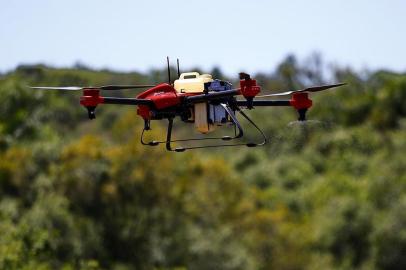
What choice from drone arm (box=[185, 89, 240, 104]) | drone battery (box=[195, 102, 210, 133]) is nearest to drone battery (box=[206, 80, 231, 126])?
drone battery (box=[195, 102, 210, 133])

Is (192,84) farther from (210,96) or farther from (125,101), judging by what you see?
(125,101)

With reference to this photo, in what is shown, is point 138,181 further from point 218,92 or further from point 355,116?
point 218,92

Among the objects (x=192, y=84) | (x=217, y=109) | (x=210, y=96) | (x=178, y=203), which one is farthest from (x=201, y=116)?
(x=178, y=203)

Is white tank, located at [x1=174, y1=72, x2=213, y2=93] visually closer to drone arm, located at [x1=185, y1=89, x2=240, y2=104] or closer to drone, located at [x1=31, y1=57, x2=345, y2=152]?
drone, located at [x1=31, y1=57, x2=345, y2=152]

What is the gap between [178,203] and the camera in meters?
86.9

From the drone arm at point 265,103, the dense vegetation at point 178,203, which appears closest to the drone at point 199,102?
the drone arm at point 265,103

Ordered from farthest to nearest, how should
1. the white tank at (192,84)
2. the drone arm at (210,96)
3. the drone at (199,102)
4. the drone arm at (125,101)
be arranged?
the white tank at (192,84) < the drone at (199,102) < the drone arm at (125,101) < the drone arm at (210,96)

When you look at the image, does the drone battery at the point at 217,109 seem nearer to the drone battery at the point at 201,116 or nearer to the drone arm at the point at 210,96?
the drone battery at the point at 201,116

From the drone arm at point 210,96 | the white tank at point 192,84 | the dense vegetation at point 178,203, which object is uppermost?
the white tank at point 192,84

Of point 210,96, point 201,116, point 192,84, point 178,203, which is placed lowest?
point 178,203

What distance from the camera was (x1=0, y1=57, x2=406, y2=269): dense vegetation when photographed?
8138 centimetres

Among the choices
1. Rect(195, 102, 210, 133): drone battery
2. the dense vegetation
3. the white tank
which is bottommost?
the dense vegetation

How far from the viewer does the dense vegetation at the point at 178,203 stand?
81375 mm

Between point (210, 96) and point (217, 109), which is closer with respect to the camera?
point (210, 96)
